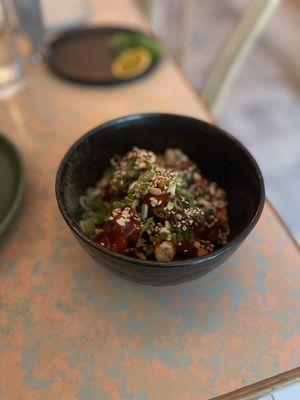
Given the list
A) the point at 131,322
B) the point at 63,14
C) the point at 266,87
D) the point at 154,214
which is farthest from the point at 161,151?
the point at 266,87

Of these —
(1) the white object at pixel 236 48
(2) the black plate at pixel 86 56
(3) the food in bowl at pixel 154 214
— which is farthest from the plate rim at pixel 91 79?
(3) the food in bowl at pixel 154 214

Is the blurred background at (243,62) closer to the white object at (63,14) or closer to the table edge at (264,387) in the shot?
the white object at (63,14)

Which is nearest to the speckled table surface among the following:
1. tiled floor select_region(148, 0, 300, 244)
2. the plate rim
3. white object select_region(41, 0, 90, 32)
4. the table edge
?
the table edge

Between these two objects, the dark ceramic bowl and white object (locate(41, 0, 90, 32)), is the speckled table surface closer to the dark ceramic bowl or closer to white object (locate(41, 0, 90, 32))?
the dark ceramic bowl

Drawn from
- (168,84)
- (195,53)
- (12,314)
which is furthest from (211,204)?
(195,53)

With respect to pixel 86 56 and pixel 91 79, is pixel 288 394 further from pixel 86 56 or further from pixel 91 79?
pixel 86 56

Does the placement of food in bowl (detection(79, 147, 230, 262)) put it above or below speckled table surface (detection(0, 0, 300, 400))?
above
